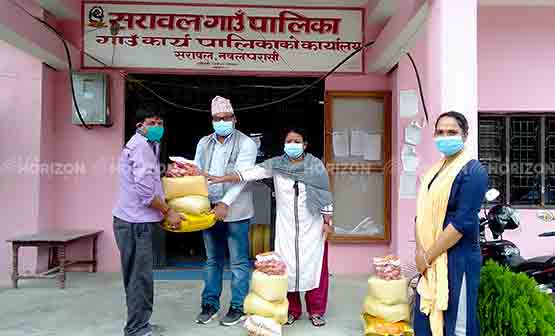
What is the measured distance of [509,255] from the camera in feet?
14.2

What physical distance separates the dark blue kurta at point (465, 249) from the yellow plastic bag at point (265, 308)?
1.26 meters

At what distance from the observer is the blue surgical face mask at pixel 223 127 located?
4226mm

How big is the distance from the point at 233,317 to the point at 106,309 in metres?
1.26

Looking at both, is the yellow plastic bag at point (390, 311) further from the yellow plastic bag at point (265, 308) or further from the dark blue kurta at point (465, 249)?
the dark blue kurta at point (465, 249)

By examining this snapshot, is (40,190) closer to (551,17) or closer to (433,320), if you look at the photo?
(433,320)

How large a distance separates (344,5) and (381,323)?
13.1ft

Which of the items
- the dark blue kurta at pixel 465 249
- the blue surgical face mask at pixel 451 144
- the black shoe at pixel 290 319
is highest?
the blue surgical face mask at pixel 451 144

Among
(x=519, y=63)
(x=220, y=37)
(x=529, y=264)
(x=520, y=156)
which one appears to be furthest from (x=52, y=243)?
(x=519, y=63)

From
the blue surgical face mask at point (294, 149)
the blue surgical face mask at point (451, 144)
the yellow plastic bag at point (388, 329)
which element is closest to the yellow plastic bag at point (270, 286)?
the yellow plastic bag at point (388, 329)

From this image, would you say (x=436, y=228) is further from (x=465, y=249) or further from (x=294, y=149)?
(x=294, y=149)

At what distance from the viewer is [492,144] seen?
235 inches

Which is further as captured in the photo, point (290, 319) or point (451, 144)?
point (290, 319)

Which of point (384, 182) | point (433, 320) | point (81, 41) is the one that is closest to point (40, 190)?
point (81, 41)

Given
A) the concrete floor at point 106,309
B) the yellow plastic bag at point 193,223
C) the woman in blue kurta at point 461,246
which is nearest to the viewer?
the woman in blue kurta at point 461,246
